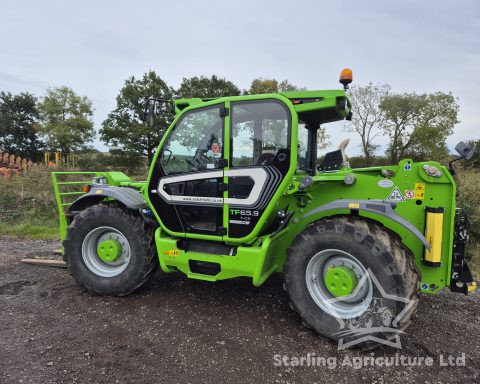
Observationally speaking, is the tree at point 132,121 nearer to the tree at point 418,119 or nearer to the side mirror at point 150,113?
the tree at point 418,119

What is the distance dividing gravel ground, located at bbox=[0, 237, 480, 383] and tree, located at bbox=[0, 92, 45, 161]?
42.5m

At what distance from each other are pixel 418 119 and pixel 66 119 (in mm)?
39625

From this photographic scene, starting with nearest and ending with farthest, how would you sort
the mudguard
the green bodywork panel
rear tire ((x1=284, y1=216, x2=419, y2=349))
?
rear tire ((x1=284, y1=216, x2=419, y2=349)), the mudguard, the green bodywork panel

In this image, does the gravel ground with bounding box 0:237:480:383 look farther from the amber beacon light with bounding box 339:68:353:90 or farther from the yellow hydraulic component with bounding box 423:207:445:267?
the amber beacon light with bounding box 339:68:353:90

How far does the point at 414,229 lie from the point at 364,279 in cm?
64

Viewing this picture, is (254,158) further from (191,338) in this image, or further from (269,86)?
(269,86)

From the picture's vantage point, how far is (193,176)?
12.1ft

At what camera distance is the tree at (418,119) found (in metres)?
30.8

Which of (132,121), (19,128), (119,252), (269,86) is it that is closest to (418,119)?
(269,86)

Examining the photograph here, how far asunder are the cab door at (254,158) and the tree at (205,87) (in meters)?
31.6

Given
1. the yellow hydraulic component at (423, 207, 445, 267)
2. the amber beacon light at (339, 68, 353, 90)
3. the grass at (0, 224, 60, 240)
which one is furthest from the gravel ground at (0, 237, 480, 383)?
the grass at (0, 224, 60, 240)

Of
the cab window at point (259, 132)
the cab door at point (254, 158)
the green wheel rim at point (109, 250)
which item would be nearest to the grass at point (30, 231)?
the green wheel rim at point (109, 250)

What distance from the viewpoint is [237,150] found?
3.49 meters

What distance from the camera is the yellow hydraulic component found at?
9.71ft
